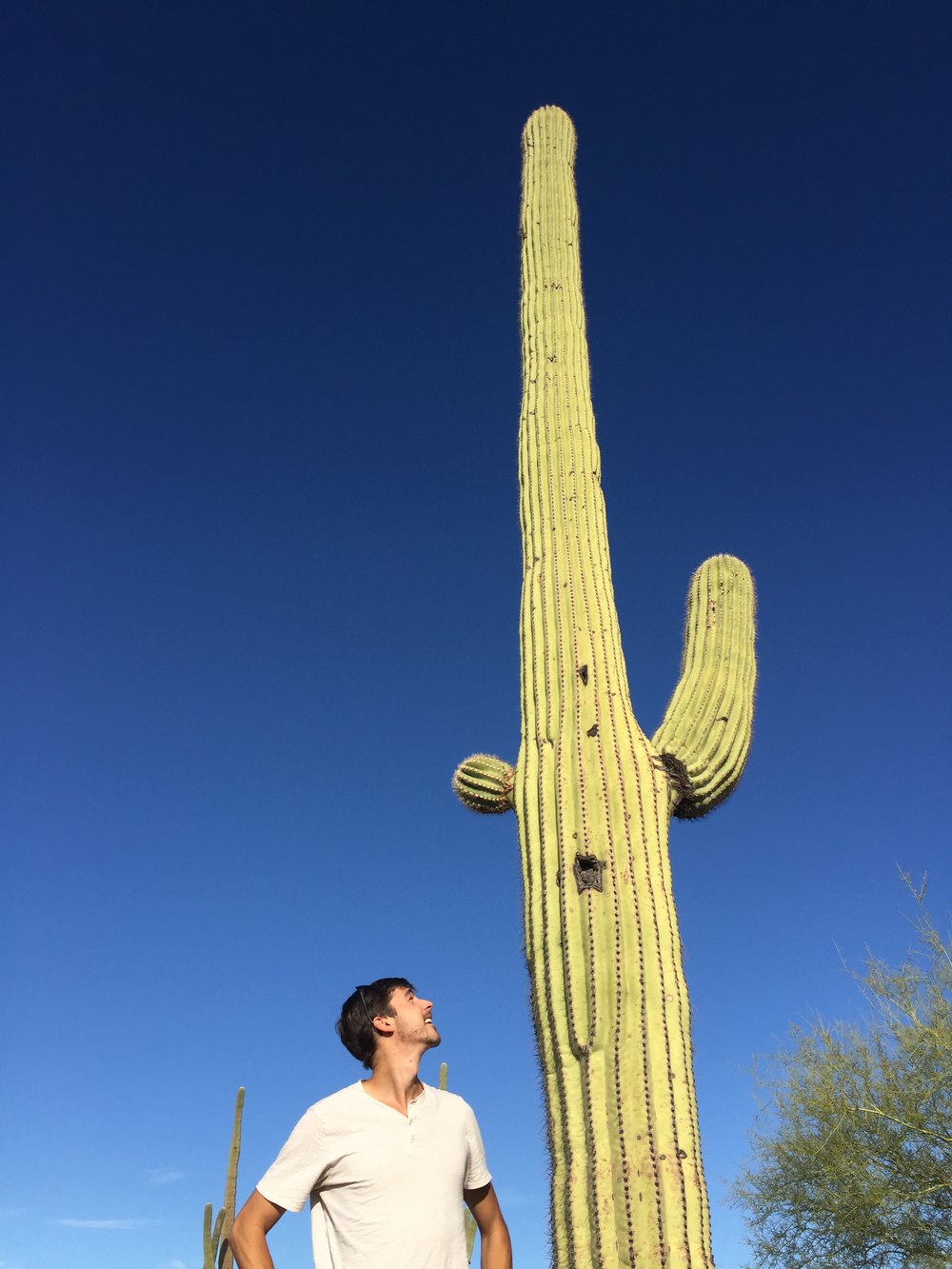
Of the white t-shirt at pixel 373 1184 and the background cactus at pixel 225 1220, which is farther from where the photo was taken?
the background cactus at pixel 225 1220

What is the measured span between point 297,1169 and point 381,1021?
0.41 metres

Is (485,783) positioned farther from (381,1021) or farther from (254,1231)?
(254,1231)

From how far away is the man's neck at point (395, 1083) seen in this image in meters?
2.44

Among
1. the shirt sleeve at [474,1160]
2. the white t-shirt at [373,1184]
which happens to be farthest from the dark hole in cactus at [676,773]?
the white t-shirt at [373,1184]

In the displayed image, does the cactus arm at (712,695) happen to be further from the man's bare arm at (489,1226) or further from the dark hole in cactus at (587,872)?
the man's bare arm at (489,1226)

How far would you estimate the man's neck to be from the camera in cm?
244

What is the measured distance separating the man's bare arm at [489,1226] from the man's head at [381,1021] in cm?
35

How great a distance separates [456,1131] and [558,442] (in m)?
4.21

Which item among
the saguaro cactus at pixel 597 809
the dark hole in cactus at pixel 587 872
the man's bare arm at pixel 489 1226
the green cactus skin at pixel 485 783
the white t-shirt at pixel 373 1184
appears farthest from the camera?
the green cactus skin at pixel 485 783

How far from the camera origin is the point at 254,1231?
2215 millimetres

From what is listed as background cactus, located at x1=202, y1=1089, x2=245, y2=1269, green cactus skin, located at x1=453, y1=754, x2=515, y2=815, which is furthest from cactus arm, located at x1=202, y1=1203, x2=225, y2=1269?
green cactus skin, located at x1=453, y1=754, x2=515, y2=815

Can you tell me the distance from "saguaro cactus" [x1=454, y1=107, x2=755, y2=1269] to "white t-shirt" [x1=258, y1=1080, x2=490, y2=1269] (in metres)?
1.32

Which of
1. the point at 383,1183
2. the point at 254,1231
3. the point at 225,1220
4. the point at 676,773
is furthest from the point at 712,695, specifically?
the point at 225,1220

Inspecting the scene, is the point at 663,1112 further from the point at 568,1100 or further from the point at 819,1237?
the point at 819,1237
